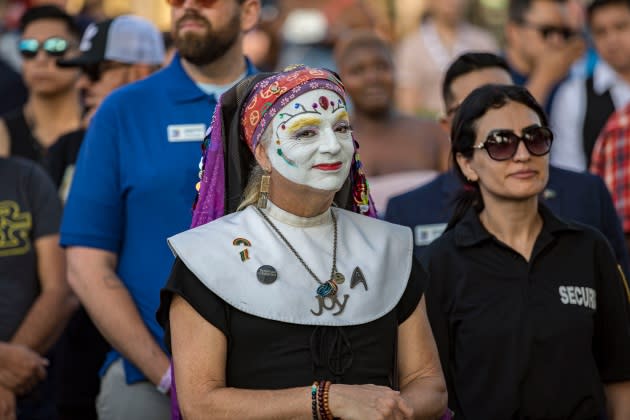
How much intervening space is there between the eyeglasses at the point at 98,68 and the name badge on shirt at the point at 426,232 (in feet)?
6.37

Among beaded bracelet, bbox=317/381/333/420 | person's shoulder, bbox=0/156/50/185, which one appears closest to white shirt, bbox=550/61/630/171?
person's shoulder, bbox=0/156/50/185

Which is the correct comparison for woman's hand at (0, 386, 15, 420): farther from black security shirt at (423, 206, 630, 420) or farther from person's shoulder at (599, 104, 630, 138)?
person's shoulder at (599, 104, 630, 138)

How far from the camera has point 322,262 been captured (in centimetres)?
434

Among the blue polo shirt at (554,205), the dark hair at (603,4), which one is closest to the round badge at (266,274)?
the blue polo shirt at (554,205)

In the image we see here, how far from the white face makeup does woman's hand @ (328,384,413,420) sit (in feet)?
2.22

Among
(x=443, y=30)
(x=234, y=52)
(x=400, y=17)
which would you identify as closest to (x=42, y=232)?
(x=234, y=52)

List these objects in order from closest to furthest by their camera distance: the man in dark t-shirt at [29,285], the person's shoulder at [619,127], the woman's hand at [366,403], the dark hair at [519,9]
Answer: the woman's hand at [366,403] < the man in dark t-shirt at [29,285] < the person's shoulder at [619,127] < the dark hair at [519,9]

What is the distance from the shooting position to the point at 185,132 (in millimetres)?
5598

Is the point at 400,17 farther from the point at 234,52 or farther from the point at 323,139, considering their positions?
the point at 323,139

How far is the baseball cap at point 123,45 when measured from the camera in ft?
22.7

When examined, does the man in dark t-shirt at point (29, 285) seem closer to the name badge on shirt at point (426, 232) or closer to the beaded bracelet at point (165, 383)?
the beaded bracelet at point (165, 383)

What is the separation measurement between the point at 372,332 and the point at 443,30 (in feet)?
23.3

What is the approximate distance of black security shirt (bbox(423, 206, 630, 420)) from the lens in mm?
4820

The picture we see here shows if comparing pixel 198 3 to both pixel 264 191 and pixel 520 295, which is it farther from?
pixel 520 295
